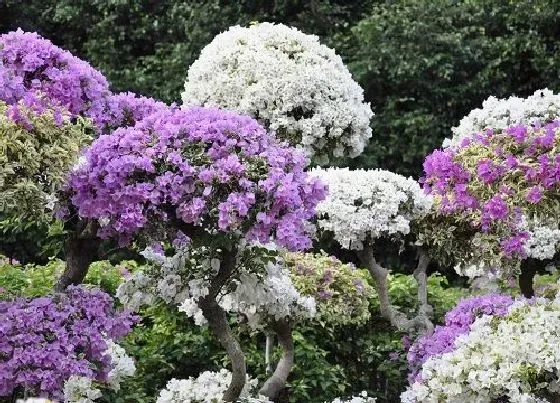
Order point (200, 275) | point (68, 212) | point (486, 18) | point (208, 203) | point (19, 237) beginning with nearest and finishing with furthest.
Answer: point (208, 203) → point (68, 212) → point (200, 275) → point (19, 237) → point (486, 18)

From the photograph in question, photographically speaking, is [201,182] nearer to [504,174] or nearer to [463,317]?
[504,174]

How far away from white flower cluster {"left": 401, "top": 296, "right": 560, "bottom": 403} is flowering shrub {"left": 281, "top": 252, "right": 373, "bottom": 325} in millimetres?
2074

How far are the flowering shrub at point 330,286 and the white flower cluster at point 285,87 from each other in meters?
0.85

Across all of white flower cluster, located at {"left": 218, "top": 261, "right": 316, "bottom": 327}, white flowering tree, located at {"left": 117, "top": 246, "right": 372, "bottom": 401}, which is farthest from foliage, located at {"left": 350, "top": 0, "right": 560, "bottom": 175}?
white flower cluster, located at {"left": 218, "top": 261, "right": 316, "bottom": 327}

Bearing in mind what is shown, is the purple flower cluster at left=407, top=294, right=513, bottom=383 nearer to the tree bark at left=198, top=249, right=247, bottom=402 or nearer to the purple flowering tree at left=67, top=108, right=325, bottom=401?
the tree bark at left=198, top=249, right=247, bottom=402

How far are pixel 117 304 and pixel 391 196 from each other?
2249 mm

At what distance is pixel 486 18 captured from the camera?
1334 centimetres

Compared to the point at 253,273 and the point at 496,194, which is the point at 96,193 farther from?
the point at 496,194

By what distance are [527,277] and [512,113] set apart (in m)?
1.54

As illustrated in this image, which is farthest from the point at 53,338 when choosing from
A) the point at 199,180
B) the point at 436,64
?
the point at 436,64

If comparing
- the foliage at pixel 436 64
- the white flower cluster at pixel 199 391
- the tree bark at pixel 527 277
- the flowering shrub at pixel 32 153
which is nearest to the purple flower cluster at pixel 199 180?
the flowering shrub at pixel 32 153

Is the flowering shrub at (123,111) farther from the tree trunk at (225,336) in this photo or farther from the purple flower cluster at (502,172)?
the purple flower cluster at (502,172)

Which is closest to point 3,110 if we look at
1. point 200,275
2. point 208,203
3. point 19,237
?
point 208,203

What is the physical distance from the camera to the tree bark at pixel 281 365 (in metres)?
6.27
